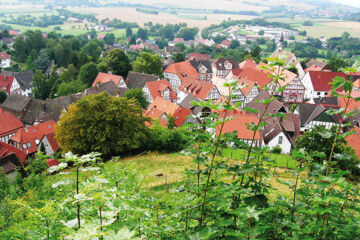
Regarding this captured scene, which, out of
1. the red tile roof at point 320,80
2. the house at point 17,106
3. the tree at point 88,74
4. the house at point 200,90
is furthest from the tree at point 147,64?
the red tile roof at point 320,80

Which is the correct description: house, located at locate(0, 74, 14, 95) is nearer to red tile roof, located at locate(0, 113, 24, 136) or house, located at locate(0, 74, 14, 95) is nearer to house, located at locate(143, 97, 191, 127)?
red tile roof, located at locate(0, 113, 24, 136)

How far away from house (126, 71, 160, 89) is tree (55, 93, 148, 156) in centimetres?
2930

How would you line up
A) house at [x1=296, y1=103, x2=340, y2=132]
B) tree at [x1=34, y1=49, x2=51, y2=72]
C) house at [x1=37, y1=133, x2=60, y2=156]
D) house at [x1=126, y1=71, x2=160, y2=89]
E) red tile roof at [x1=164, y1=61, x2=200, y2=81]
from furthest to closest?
tree at [x1=34, y1=49, x2=51, y2=72] → red tile roof at [x1=164, y1=61, x2=200, y2=81] → house at [x1=126, y1=71, x2=160, y2=89] → house at [x1=296, y1=103, x2=340, y2=132] → house at [x1=37, y1=133, x2=60, y2=156]

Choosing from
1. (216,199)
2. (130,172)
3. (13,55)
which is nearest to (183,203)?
(216,199)

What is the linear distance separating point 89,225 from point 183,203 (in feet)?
6.63

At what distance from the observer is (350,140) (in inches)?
1277

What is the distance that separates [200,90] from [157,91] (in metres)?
7.44

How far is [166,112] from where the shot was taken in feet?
144

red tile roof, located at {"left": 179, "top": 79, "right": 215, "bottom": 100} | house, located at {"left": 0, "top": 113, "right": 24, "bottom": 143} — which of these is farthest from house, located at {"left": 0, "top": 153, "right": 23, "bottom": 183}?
red tile roof, located at {"left": 179, "top": 79, "right": 215, "bottom": 100}

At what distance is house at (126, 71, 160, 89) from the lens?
57781 millimetres

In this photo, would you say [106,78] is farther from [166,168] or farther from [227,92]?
[166,168]

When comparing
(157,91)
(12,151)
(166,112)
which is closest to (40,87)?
(157,91)

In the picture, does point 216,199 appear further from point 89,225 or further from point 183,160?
point 183,160

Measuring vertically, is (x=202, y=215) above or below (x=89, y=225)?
below
